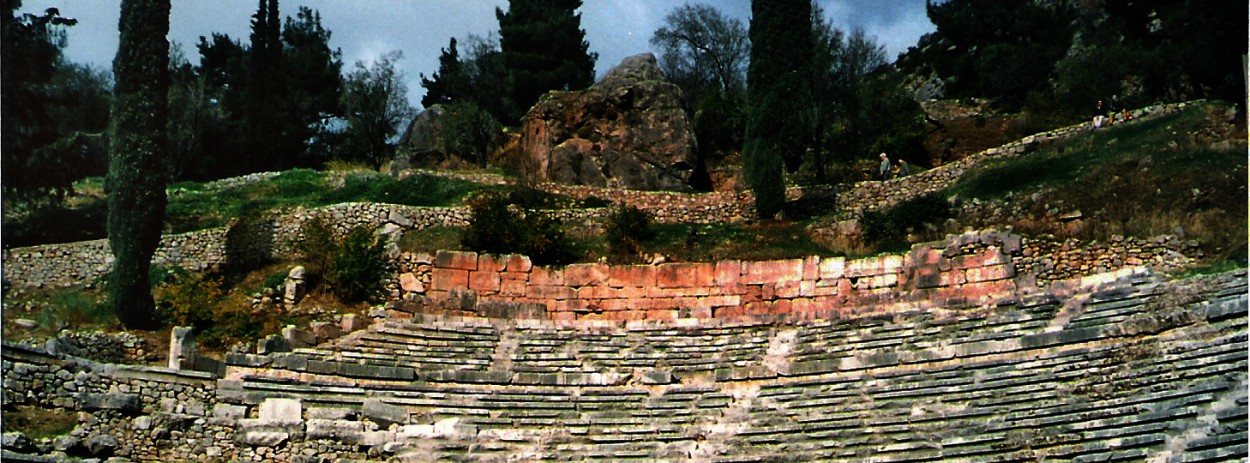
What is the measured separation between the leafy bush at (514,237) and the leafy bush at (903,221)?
7.16 metres

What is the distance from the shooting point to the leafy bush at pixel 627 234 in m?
30.6

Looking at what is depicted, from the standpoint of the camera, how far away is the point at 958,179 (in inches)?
1339

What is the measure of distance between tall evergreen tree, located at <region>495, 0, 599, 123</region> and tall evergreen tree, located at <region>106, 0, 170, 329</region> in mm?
16186

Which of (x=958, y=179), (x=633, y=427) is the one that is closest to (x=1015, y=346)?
(x=633, y=427)

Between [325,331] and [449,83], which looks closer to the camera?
[325,331]

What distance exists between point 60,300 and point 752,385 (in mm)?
14793

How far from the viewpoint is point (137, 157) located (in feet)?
90.1

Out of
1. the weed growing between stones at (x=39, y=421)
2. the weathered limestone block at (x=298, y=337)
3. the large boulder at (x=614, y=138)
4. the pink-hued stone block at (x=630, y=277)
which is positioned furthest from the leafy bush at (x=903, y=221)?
the weed growing between stones at (x=39, y=421)

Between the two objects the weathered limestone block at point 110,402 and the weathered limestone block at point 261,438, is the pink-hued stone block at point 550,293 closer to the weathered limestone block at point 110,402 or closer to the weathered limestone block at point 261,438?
the weathered limestone block at point 261,438

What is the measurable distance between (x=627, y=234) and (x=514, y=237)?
2933mm

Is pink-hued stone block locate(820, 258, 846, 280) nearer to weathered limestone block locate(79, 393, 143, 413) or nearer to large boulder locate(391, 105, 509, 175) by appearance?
weathered limestone block locate(79, 393, 143, 413)

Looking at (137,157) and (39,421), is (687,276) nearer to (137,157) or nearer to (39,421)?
(137,157)

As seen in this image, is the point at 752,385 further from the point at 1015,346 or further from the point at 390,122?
the point at 390,122

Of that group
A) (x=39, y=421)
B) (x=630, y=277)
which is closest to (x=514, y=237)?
(x=630, y=277)
